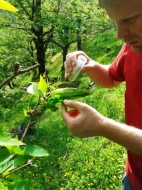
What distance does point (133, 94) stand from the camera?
1.97 meters

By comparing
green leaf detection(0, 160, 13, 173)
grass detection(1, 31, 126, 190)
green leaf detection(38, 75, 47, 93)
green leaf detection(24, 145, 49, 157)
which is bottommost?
grass detection(1, 31, 126, 190)

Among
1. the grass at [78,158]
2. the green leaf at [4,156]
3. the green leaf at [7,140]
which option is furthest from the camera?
the grass at [78,158]

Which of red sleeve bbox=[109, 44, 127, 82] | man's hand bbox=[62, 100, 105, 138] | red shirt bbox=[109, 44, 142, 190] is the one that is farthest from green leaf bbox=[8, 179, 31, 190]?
red sleeve bbox=[109, 44, 127, 82]

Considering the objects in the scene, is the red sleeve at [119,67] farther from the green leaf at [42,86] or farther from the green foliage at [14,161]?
the green foliage at [14,161]

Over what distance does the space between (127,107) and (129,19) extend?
2.04ft

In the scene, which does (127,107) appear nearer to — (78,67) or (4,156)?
(78,67)

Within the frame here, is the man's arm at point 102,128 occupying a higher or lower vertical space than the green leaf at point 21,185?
higher

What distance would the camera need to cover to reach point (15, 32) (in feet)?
46.3

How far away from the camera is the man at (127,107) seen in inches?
63.5

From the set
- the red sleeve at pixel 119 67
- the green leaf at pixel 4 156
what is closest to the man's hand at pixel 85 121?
the green leaf at pixel 4 156

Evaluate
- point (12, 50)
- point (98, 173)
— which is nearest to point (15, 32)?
point (12, 50)

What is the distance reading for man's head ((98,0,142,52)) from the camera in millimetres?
1621

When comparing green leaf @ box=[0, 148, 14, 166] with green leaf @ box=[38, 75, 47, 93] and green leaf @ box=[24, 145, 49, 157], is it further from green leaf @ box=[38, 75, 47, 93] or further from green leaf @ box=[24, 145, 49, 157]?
green leaf @ box=[38, 75, 47, 93]

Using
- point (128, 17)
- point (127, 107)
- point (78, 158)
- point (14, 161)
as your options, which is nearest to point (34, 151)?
point (14, 161)
